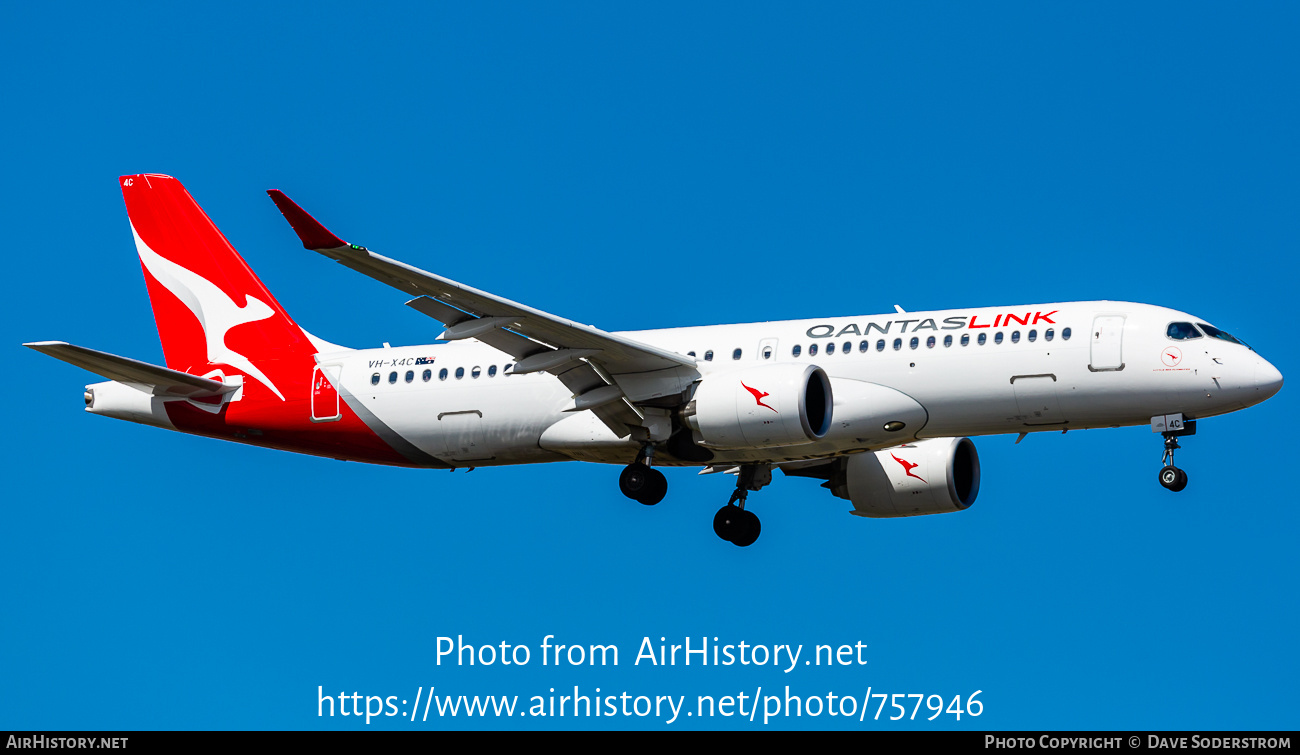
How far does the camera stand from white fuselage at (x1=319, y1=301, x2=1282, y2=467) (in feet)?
112

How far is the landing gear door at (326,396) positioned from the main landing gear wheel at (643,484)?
7176 mm

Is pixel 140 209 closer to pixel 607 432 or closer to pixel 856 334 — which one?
pixel 607 432

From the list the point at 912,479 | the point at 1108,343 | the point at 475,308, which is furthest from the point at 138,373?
the point at 1108,343

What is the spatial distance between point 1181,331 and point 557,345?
1214 cm

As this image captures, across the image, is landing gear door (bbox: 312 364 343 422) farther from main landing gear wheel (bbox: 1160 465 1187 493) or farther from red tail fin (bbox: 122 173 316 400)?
main landing gear wheel (bbox: 1160 465 1187 493)

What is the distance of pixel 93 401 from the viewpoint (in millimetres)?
40719

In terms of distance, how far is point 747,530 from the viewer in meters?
39.3

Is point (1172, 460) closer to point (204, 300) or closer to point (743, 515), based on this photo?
point (743, 515)

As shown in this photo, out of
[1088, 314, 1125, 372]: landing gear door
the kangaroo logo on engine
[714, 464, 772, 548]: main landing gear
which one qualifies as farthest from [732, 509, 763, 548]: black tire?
[1088, 314, 1125, 372]: landing gear door

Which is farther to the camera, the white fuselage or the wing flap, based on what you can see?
the white fuselage

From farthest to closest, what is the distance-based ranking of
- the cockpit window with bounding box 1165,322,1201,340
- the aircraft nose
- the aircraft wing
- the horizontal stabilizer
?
1. the horizontal stabilizer
2. the cockpit window with bounding box 1165,322,1201,340
3. the aircraft nose
4. the aircraft wing

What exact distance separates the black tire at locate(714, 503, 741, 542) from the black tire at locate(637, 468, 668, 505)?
9.94 ft

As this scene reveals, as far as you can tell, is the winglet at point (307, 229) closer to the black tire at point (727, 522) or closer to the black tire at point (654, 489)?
the black tire at point (654, 489)

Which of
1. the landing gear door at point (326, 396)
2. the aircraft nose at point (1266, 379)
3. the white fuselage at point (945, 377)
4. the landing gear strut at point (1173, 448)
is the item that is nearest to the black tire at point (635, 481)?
the white fuselage at point (945, 377)
